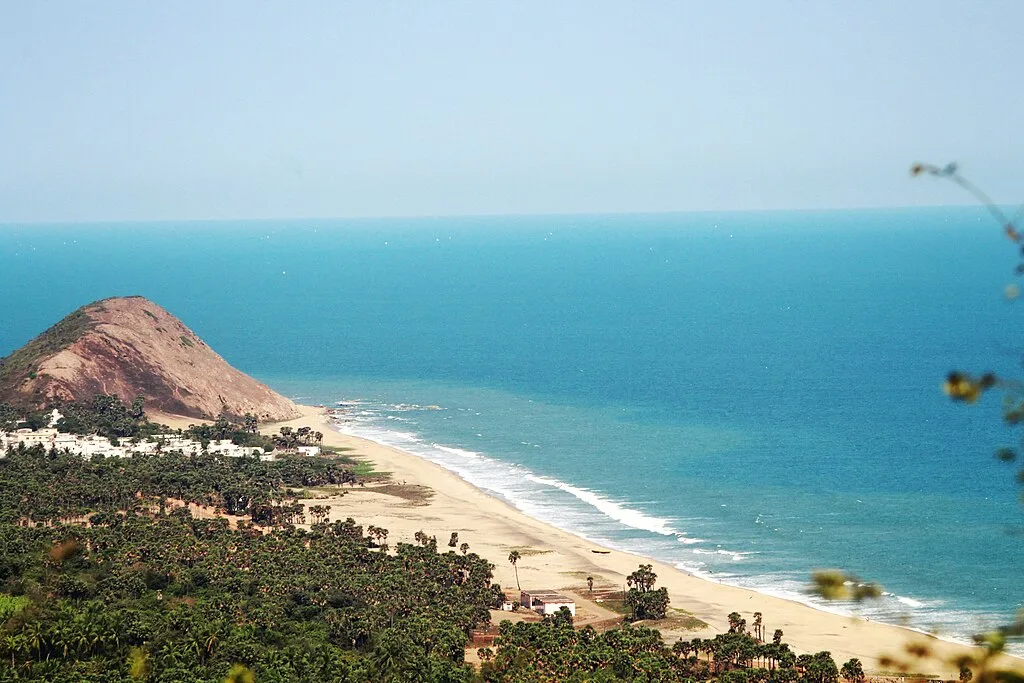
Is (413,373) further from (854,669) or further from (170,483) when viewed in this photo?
(854,669)

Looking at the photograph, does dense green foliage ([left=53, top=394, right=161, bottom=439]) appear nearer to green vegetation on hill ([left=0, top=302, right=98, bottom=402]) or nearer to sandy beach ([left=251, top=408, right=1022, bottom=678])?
green vegetation on hill ([left=0, top=302, right=98, bottom=402])

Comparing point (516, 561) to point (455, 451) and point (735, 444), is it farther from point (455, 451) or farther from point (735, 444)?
point (735, 444)

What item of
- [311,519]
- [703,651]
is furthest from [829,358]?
[703,651]

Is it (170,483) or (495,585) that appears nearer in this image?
(495,585)

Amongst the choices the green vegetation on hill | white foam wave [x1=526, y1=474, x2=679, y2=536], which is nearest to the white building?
white foam wave [x1=526, y1=474, x2=679, y2=536]

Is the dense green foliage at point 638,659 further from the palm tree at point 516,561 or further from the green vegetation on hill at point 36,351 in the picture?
the green vegetation on hill at point 36,351

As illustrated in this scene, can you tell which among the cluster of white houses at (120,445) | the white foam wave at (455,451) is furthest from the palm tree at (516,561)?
the cluster of white houses at (120,445)
